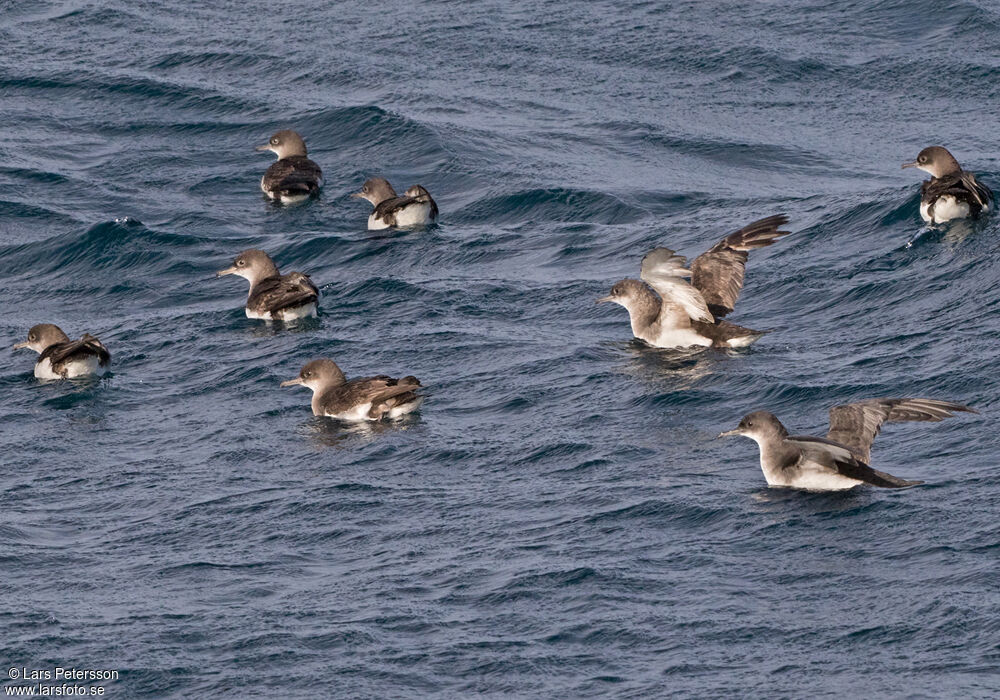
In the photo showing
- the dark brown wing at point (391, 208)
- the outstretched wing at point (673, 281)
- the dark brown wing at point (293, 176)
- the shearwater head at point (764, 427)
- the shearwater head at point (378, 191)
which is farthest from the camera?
the dark brown wing at point (293, 176)

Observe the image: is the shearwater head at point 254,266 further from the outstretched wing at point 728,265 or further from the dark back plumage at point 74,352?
the outstretched wing at point 728,265

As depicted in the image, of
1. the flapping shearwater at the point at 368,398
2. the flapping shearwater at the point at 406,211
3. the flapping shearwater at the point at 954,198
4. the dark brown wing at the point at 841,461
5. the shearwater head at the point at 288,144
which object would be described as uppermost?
the shearwater head at the point at 288,144

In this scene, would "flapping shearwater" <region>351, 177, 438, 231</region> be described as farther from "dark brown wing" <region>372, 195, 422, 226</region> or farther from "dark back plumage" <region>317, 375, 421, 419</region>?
"dark back plumage" <region>317, 375, 421, 419</region>

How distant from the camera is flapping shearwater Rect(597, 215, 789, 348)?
16.9 metres

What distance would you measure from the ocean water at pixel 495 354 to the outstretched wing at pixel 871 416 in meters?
0.49

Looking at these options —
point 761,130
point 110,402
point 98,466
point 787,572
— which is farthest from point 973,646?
point 761,130

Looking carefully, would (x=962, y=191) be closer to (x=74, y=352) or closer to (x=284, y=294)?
(x=284, y=294)

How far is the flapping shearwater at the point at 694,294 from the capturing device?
16859 mm

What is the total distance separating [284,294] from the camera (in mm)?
18484

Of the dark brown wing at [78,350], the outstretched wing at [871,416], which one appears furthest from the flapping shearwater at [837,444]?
the dark brown wing at [78,350]

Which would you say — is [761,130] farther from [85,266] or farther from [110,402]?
[110,402]

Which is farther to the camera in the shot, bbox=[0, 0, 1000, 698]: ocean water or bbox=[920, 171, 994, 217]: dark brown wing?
bbox=[920, 171, 994, 217]: dark brown wing

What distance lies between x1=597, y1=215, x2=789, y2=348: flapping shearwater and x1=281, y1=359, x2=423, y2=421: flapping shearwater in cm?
291

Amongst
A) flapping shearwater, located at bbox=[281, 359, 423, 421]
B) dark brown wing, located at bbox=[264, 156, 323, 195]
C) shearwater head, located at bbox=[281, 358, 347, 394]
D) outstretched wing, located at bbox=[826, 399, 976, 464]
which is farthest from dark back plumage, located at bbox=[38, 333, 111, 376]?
outstretched wing, located at bbox=[826, 399, 976, 464]
